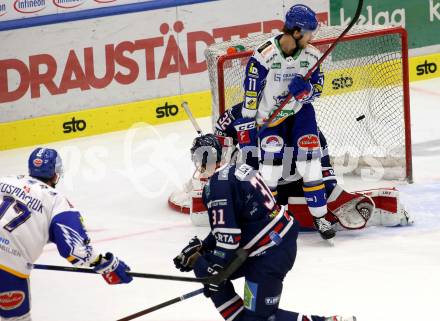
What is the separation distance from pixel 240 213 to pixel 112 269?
0.62 metres

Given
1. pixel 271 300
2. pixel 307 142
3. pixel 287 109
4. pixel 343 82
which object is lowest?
pixel 271 300

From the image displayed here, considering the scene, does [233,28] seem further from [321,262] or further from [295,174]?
[321,262]

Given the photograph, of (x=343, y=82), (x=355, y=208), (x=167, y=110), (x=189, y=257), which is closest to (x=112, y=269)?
(x=189, y=257)

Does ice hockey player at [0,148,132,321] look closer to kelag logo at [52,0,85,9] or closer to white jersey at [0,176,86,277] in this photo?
white jersey at [0,176,86,277]

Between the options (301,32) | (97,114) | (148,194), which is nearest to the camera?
(301,32)

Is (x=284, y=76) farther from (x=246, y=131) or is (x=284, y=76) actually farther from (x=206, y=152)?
(x=206, y=152)

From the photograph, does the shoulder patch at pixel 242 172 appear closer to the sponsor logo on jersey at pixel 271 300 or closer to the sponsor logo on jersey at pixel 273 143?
the sponsor logo on jersey at pixel 271 300

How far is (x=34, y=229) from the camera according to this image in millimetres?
5109

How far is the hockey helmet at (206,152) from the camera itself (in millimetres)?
5340

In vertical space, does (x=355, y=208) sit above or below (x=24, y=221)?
below

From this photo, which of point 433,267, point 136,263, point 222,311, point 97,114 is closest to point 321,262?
point 433,267

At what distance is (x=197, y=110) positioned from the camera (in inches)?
412

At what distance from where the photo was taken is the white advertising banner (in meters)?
9.76

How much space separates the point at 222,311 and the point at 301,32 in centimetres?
220
